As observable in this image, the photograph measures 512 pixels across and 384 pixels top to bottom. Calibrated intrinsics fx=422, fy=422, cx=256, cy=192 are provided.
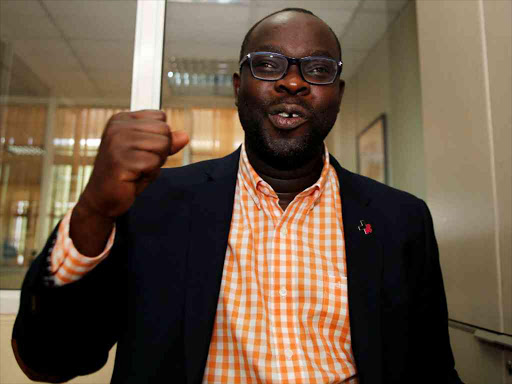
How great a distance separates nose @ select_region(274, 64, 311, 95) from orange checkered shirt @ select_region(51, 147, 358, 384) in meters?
0.24

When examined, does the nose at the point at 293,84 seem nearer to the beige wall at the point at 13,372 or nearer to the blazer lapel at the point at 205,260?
the blazer lapel at the point at 205,260

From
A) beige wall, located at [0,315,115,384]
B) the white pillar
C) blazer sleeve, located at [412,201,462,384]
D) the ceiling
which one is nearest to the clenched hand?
blazer sleeve, located at [412,201,462,384]

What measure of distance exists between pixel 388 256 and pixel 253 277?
1.10 ft

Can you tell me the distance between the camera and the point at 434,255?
3.63ft

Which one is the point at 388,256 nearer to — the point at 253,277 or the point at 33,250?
the point at 253,277

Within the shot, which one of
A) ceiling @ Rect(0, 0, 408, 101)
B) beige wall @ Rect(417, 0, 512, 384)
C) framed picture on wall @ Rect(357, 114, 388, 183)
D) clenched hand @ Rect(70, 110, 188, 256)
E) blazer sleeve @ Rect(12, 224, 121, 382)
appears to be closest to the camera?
→ clenched hand @ Rect(70, 110, 188, 256)

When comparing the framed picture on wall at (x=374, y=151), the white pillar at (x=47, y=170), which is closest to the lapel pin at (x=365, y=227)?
the framed picture on wall at (x=374, y=151)

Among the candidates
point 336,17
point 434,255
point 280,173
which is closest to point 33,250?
point 336,17

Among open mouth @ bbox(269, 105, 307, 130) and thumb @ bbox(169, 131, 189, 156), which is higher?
open mouth @ bbox(269, 105, 307, 130)

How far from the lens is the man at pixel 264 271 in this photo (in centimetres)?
81

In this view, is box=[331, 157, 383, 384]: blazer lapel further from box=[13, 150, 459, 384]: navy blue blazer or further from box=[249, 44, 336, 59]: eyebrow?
box=[249, 44, 336, 59]: eyebrow

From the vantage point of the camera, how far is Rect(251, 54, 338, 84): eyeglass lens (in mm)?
1074

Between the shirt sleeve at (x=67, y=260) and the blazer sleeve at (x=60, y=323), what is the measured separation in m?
0.02

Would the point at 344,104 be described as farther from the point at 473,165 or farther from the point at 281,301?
the point at 281,301
